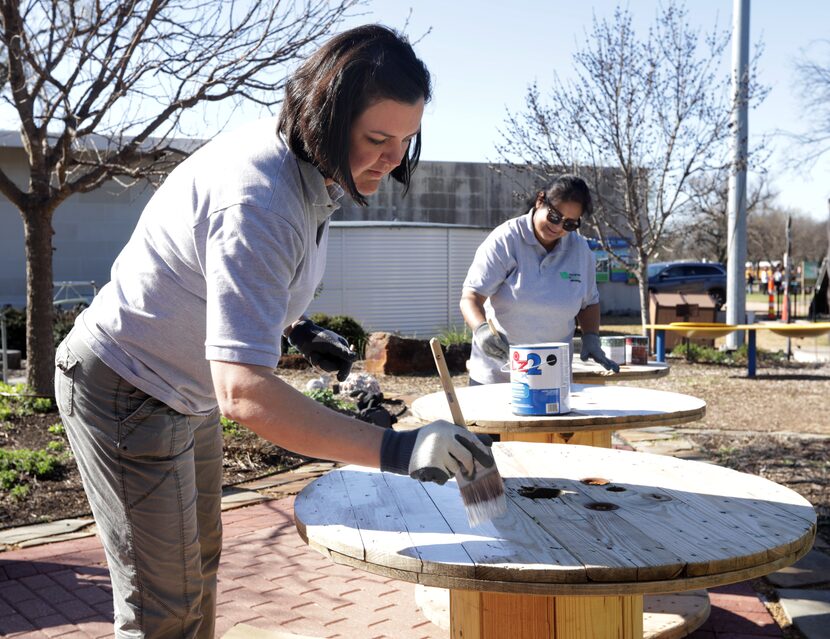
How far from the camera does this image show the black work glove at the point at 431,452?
1634 mm

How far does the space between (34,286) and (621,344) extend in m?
5.25

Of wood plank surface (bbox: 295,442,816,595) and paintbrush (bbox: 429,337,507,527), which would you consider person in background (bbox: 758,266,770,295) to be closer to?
wood plank surface (bbox: 295,442,816,595)

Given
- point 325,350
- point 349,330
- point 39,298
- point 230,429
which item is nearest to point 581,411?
point 325,350

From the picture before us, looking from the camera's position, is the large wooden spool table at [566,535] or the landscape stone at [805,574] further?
the landscape stone at [805,574]

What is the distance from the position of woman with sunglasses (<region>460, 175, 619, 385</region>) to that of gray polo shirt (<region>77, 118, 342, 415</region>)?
7.35 feet

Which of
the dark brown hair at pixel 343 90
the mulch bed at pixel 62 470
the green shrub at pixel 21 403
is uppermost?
the dark brown hair at pixel 343 90

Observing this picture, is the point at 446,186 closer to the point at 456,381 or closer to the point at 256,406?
the point at 456,381

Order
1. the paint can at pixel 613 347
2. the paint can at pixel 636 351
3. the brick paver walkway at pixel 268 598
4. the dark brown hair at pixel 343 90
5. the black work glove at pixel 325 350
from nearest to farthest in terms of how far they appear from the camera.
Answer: the dark brown hair at pixel 343 90
the black work glove at pixel 325 350
the brick paver walkway at pixel 268 598
the paint can at pixel 613 347
the paint can at pixel 636 351

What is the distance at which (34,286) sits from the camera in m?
7.56

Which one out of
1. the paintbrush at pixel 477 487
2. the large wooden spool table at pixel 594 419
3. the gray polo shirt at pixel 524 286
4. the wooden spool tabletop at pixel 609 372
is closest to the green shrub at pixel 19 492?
the large wooden spool table at pixel 594 419

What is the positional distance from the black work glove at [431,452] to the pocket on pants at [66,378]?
0.78 meters

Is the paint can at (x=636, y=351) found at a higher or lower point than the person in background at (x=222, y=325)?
lower

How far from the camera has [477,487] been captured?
1.87 metres

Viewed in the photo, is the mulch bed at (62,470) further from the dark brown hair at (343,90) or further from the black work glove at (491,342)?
the dark brown hair at (343,90)
